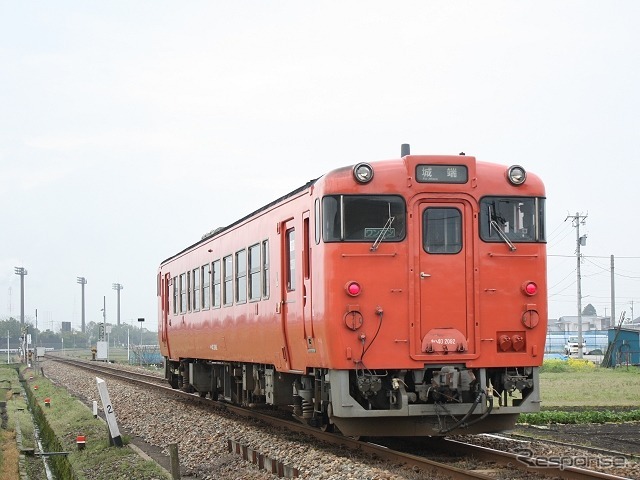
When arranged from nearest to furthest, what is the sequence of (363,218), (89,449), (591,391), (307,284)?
(363,218), (307,284), (89,449), (591,391)

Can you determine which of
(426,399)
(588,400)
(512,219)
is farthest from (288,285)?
(588,400)

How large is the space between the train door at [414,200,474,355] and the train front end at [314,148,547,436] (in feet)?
0.04

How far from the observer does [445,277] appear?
1110 cm

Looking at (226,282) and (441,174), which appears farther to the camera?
(226,282)

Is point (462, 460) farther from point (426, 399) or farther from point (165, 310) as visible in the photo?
point (165, 310)

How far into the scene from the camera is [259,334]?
14.4m

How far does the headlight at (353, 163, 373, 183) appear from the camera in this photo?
11.1m

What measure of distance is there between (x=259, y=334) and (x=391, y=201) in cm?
403

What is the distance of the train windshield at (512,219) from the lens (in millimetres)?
11312

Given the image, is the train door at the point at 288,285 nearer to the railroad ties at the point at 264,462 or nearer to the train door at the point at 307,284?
the train door at the point at 307,284

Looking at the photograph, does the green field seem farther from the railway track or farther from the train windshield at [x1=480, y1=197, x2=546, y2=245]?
the train windshield at [x1=480, y1=197, x2=546, y2=245]

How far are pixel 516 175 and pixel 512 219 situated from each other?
0.51 meters

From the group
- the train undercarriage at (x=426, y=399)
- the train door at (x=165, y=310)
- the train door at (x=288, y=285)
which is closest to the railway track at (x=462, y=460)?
the train undercarriage at (x=426, y=399)

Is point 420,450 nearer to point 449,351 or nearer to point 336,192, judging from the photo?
point 449,351
